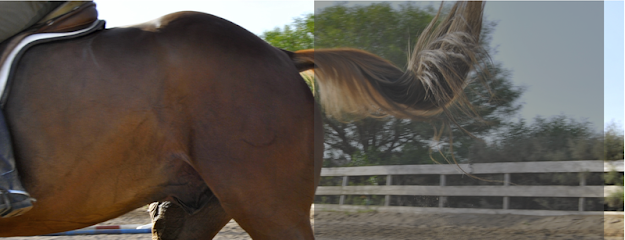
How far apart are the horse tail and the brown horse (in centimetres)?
32

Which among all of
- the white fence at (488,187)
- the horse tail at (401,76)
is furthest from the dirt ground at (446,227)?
the horse tail at (401,76)

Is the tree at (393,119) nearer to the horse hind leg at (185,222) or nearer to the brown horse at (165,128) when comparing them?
the brown horse at (165,128)

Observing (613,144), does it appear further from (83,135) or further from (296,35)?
(296,35)

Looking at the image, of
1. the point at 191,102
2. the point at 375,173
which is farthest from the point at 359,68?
the point at 375,173

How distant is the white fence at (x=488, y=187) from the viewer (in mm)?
3498

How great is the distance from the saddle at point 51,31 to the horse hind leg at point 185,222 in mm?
994

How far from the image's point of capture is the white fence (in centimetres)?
350

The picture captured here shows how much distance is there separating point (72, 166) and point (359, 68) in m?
1.50

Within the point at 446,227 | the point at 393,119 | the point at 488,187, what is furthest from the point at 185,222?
the point at 446,227

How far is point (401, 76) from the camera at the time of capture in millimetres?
2477

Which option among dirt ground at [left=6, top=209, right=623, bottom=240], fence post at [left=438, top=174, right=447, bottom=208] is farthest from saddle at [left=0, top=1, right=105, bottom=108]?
fence post at [left=438, top=174, right=447, bottom=208]

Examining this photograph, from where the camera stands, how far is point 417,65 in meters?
2.46

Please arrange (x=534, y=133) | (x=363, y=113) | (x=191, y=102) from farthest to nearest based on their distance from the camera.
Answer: (x=534, y=133) → (x=363, y=113) → (x=191, y=102)

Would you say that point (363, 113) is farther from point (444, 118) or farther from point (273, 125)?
point (273, 125)
